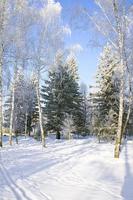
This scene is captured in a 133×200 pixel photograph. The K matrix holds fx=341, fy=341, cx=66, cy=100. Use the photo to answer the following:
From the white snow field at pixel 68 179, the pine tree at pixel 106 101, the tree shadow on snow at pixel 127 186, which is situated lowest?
the tree shadow on snow at pixel 127 186

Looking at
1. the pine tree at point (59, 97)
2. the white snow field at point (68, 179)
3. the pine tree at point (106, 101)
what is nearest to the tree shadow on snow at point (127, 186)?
the white snow field at point (68, 179)

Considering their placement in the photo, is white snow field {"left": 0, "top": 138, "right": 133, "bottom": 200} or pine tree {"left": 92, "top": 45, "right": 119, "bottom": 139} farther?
pine tree {"left": 92, "top": 45, "right": 119, "bottom": 139}

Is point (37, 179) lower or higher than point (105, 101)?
lower

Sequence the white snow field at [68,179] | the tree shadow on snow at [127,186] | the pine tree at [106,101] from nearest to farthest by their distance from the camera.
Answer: the white snow field at [68,179], the tree shadow on snow at [127,186], the pine tree at [106,101]

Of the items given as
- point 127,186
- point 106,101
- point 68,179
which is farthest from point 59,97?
point 127,186

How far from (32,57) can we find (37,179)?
16.7 m

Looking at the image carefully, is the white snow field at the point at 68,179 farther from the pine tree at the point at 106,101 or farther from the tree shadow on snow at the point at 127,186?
the pine tree at the point at 106,101

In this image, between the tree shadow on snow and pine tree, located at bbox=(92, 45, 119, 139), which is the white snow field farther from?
pine tree, located at bbox=(92, 45, 119, 139)

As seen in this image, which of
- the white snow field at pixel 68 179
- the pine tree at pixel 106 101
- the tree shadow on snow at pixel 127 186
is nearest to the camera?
the white snow field at pixel 68 179

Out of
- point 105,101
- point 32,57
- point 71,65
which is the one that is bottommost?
point 105,101

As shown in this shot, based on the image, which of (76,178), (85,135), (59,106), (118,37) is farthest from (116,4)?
(85,135)

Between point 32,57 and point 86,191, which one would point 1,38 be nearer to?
point 32,57

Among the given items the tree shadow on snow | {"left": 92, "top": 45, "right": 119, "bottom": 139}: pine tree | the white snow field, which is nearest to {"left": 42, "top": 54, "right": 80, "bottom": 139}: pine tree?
{"left": 92, "top": 45, "right": 119, "bottom": 139}: pine tree

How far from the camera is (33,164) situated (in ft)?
46.9
